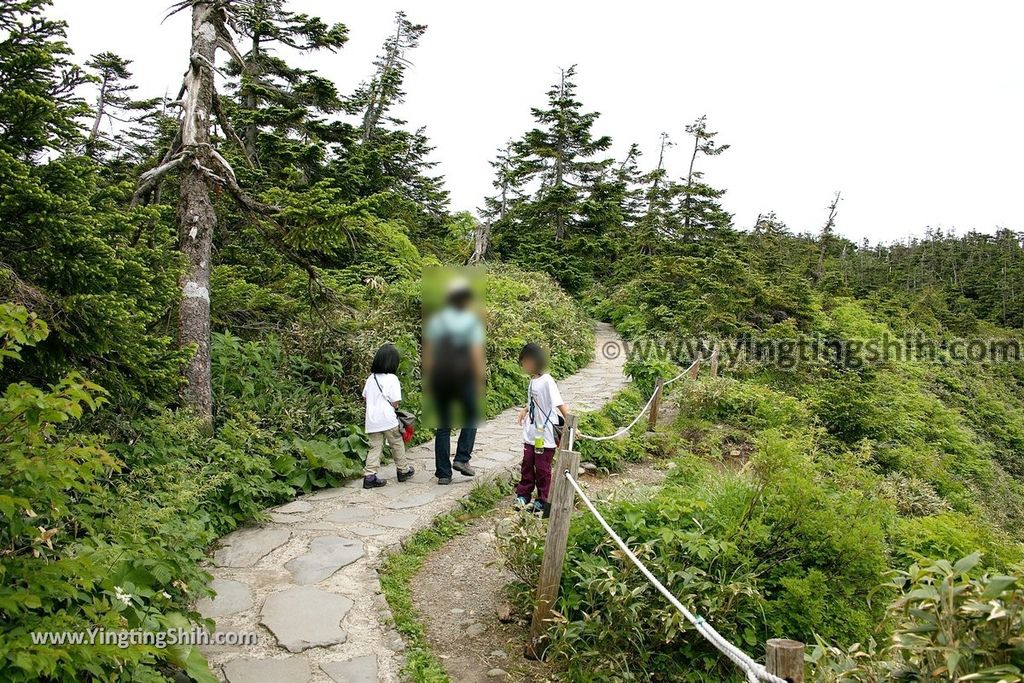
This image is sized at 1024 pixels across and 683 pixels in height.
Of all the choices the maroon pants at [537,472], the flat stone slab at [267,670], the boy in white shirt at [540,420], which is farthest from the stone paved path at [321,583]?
the boy in white shirt at [540,420]

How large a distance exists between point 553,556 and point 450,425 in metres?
2.79

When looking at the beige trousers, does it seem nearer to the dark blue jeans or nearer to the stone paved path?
the stone paved path

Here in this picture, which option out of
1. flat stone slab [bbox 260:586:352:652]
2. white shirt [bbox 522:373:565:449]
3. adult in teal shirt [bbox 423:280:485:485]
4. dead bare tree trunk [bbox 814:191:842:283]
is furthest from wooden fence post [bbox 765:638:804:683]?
dead bare tree trunk [bbox 814:191:842:283]

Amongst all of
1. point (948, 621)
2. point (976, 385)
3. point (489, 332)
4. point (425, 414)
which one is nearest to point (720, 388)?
point (489, 332)

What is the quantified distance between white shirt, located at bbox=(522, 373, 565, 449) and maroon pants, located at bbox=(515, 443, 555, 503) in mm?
104

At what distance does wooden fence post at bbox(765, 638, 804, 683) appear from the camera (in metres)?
1.90

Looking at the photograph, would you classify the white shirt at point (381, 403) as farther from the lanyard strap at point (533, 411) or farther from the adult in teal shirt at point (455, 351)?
the lanyard strap at point (533, 411)

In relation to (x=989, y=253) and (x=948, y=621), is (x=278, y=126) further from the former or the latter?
(x=989, y=253)

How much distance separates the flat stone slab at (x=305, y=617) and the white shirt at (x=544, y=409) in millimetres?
2246

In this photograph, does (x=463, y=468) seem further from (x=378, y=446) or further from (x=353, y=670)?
(x=353, y=670)

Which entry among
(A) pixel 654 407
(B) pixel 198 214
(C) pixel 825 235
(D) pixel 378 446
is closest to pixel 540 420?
(D) pixel 378 446

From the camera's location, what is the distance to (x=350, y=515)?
5.43m

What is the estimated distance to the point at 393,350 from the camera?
6.13 m

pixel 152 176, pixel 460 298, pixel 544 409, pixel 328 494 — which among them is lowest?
pixel 328 494
